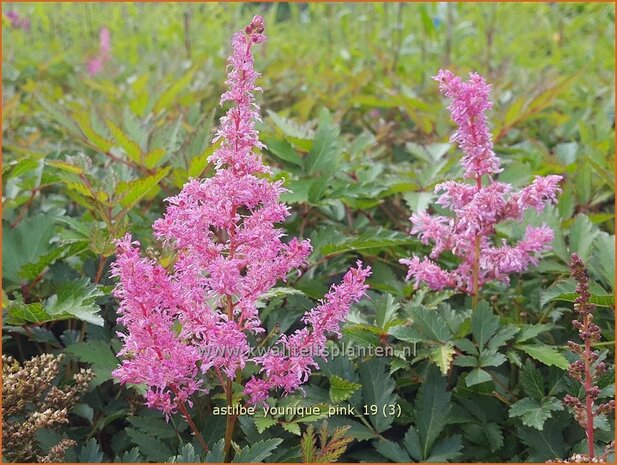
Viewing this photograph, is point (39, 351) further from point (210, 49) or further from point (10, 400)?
point (210, 49)

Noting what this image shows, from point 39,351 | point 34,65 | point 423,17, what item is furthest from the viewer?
point 34,65

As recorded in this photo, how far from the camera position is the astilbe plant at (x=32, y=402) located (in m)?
1.47

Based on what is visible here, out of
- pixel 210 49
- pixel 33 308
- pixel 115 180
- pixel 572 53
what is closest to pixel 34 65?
pixel 210 49

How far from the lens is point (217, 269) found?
125 centimetres

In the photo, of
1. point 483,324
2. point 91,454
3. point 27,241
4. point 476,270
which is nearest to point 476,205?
point 476,270

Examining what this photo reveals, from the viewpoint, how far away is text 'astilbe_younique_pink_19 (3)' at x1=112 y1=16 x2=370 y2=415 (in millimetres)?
1258

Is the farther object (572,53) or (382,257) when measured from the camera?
(572,53)

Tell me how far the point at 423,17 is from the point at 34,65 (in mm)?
2314

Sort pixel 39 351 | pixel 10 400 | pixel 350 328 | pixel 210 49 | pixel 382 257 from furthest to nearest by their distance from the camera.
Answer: pixel 210 49
pixel 382 257
pixel 39 351
pixel 350 328
pixel 10 400

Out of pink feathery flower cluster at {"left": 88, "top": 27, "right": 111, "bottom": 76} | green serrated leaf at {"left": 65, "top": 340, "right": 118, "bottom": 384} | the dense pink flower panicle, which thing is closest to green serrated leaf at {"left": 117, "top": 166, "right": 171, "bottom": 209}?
green serrated leaf at {"left": 65, "top": 340, "right": 118, "bottom": 384}

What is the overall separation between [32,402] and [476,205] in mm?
1088

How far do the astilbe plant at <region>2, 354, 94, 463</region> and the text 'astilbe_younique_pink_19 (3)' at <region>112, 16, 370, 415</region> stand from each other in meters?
0.27

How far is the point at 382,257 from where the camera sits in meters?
2.18

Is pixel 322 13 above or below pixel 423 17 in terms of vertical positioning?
above
